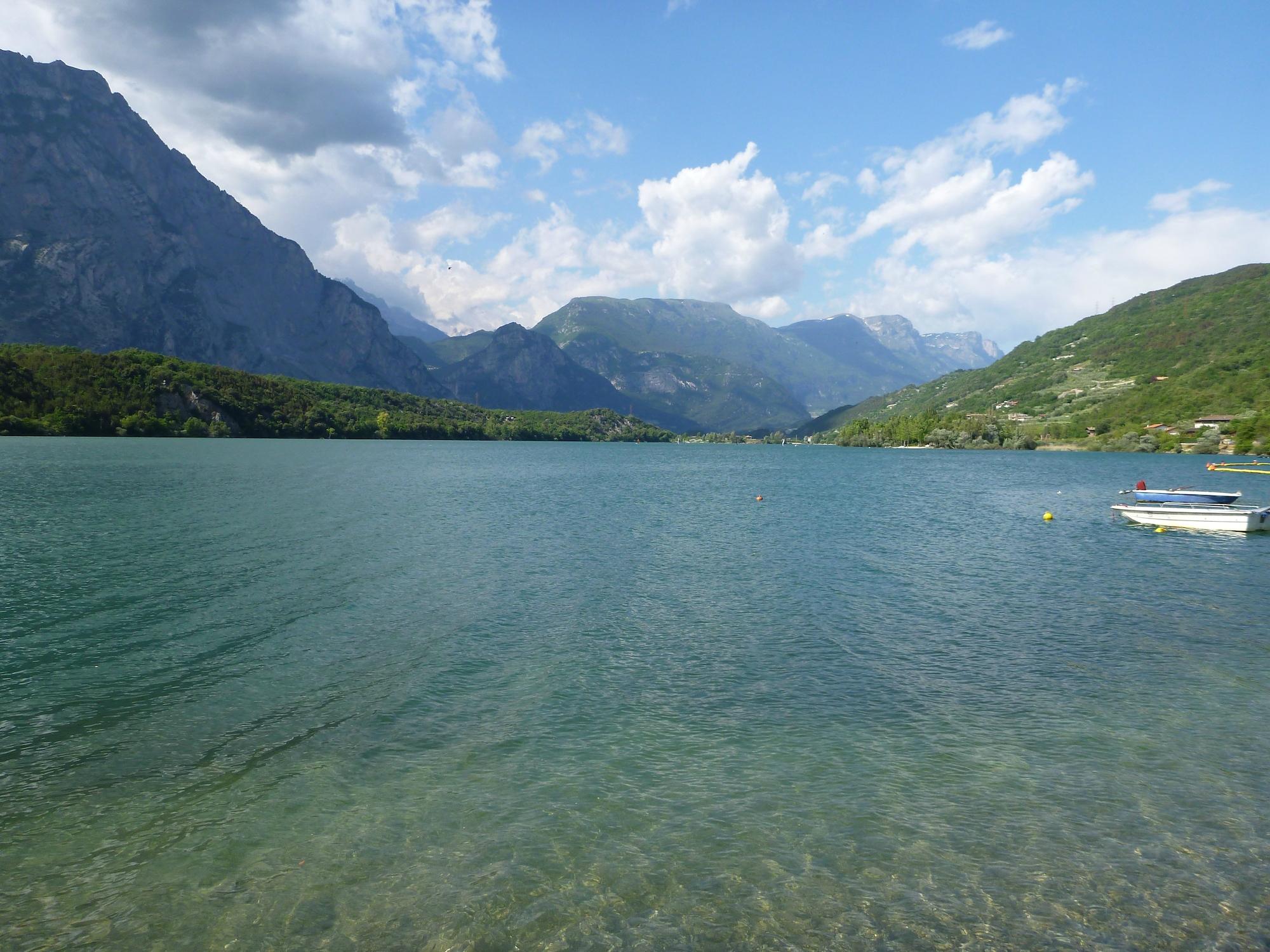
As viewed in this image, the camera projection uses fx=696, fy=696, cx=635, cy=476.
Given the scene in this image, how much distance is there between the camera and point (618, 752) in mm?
13898

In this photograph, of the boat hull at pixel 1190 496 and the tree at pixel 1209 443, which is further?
the tree at pixel 1209 443

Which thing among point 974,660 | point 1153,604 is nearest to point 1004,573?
point 1153,604

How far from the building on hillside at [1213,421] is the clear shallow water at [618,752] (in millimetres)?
185127

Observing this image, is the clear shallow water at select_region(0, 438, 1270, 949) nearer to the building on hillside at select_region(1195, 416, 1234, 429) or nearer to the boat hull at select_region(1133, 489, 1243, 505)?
the boat hull at select_region(1133, 489, 1243, 505)

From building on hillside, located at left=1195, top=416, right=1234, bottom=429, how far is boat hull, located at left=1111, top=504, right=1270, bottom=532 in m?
164

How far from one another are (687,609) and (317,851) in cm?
1668

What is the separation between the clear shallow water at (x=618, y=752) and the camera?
9125 mm

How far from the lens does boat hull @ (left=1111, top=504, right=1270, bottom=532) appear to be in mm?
47531

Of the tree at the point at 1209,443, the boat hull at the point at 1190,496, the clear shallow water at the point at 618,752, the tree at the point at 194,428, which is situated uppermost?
the tree at the point at 194,428

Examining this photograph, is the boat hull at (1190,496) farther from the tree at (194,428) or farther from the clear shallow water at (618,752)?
the tree at (194,428)

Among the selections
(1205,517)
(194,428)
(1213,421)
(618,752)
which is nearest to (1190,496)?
(1205,517)

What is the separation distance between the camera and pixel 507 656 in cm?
1966

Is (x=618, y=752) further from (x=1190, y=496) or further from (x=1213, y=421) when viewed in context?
(x=1213, y=421)

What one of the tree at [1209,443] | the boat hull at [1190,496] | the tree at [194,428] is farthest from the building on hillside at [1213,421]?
the tree at [194,428]
